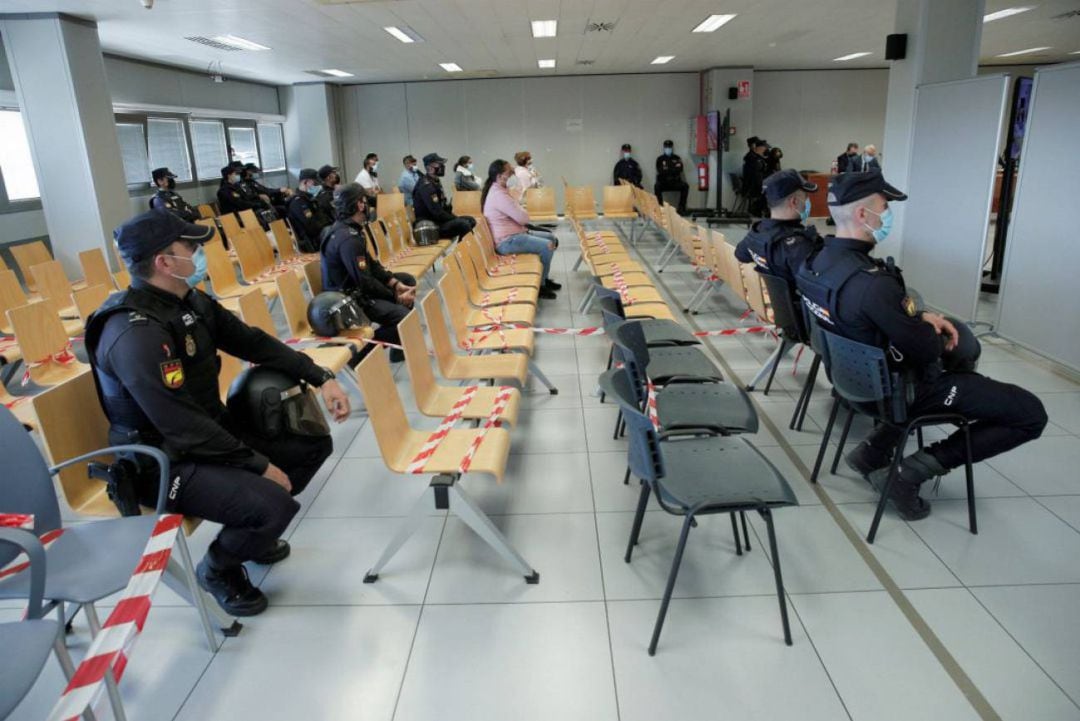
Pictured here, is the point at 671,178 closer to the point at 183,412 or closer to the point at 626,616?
the point at 626,616

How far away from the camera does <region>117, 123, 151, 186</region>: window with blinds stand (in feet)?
33.3

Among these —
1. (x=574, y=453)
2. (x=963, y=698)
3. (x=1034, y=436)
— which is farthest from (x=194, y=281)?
(x=1034, y=436)

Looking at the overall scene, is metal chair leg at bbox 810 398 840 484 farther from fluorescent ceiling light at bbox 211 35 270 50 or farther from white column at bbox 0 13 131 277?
fluorescent ceiling light at bbox 211 35 270 50

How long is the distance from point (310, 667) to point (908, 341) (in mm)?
2565

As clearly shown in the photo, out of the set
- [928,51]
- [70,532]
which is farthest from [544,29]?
[70,532]

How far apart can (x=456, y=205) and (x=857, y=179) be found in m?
8.16

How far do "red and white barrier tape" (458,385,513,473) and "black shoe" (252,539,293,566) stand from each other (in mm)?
908

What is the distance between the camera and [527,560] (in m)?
2.79

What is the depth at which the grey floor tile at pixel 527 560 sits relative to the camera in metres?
2.57

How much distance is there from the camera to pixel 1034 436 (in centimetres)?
279

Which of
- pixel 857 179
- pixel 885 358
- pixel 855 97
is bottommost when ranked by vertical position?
pixel 885 358

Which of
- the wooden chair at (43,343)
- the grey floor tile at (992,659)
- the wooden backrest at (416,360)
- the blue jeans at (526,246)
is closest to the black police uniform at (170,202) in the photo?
the blue jeans at (526,246)

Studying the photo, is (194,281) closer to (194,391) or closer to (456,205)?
(194,391)

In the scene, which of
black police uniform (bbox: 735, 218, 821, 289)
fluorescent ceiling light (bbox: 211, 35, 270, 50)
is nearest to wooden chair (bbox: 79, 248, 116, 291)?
fluorescent ceiling light (bbox: 211, 35, 270, 50)
